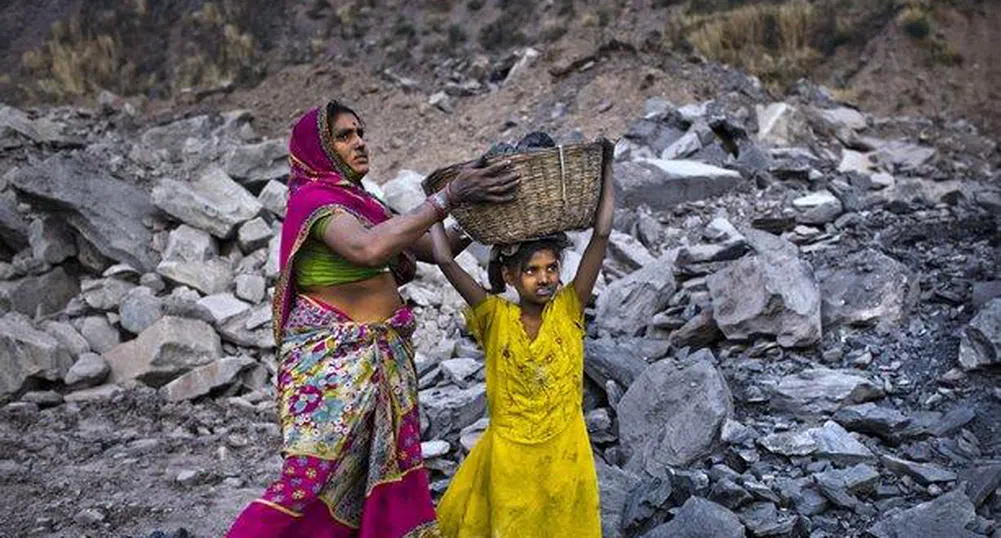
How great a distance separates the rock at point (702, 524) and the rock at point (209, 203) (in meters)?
5.19

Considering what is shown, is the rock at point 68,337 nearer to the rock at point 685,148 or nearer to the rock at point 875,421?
the rock at point 875,421

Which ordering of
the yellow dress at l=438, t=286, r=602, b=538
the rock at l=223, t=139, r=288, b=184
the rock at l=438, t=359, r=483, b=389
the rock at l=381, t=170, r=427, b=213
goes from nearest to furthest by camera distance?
the yellow dress at l=438, t=286, r=602, b=538, the rock at l=438, t=359, r=483, b=389, the rock at l=381, t=170, r=427, b=213, the rock at l=223, t=139, r=288, b=184

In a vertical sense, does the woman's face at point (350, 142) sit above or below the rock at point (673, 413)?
above

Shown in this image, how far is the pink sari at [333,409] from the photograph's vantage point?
288 cm

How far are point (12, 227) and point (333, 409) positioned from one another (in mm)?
5998

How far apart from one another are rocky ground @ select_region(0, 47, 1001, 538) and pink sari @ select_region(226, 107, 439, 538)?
1040 millimetres

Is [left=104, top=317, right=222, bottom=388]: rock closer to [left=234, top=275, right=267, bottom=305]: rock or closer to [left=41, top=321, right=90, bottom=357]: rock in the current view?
[left=41, top=321, right=90, bottom=357]: rock

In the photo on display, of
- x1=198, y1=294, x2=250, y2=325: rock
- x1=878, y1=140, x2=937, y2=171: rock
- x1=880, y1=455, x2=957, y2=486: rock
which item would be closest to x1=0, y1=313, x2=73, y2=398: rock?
x1=198, y1=294, x2=250, y2=325: rock

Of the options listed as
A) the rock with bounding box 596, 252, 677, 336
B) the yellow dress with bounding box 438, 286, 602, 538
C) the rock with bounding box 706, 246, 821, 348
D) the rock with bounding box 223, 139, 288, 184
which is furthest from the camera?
the rock with bounding box 223, 139, 288, 184

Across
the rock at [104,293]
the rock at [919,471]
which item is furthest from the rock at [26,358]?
the rock at [919,471]

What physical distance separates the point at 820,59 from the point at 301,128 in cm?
1396

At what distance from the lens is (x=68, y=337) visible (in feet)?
22.4

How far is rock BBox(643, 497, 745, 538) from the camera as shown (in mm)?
3406

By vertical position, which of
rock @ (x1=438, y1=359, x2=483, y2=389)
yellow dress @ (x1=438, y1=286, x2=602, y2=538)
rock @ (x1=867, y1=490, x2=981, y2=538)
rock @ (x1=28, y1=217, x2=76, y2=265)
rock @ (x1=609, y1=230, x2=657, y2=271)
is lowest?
rock @ (x1=609, y1=230, x2=657, y2=271)
